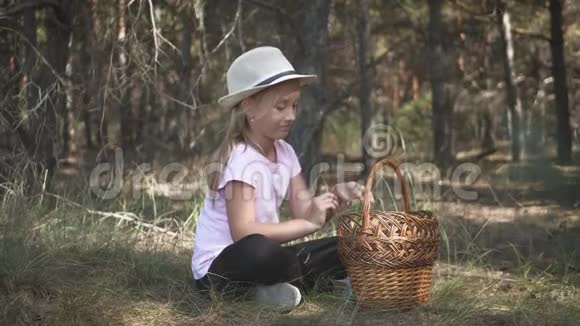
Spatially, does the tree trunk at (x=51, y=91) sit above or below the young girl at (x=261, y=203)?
above

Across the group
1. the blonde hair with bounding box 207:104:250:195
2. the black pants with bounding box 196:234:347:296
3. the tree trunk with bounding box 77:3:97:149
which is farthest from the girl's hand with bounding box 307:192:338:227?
the tree trunk with bounding box 77:3:97:149

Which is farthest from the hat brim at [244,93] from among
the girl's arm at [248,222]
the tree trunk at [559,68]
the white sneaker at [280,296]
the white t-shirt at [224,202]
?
the tree trunk at [559,68]

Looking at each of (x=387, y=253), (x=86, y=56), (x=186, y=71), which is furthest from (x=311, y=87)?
(x=387, y=253)

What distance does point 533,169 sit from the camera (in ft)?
15.5

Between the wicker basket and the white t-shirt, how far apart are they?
357 mm

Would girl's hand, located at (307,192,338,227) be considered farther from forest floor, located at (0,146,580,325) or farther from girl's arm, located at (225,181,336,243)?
forest floor, located at (0,146,580,325)

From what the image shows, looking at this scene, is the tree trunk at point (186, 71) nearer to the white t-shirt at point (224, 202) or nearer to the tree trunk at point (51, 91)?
the tree trunk at point (51, 91)

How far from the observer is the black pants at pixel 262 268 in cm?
298

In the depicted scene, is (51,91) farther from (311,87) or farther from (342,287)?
(342,287)

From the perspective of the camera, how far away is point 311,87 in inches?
213

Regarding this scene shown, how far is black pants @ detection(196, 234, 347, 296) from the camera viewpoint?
9.79 ft

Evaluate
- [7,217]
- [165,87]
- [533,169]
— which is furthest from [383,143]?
[7,217]

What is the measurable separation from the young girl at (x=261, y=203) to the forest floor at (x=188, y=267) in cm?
12

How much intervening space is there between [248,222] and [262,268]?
0.19 metres
